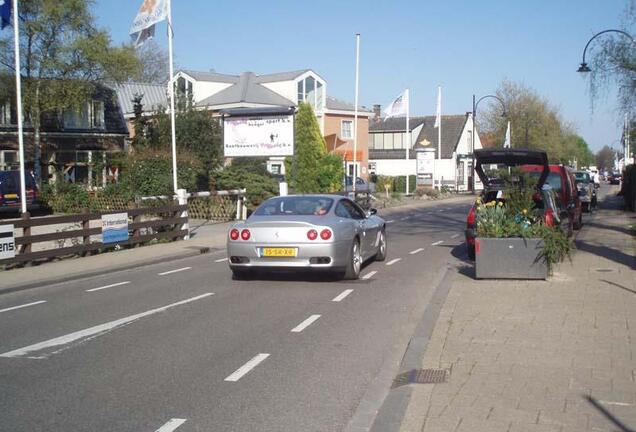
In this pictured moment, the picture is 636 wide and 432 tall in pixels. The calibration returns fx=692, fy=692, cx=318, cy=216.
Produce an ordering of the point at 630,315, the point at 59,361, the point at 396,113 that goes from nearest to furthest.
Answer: the point at 59,361 → the point at 630,315 → the point at 396,113

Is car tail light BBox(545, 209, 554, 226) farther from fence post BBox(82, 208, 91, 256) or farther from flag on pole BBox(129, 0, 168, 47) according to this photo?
flag on pole BBox(129, 0, 168, 47)

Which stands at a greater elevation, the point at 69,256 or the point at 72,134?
the point at 72,134

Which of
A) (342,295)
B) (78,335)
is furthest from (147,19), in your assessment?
(78,335)

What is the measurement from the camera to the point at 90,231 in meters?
15.7

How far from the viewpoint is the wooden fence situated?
14.1 meters

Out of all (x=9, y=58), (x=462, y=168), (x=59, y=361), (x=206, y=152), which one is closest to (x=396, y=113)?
(x=206, y=152)

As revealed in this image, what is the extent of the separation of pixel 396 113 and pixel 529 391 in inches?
1547

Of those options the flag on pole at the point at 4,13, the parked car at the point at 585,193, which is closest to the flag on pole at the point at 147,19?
the flag on pole at the point at 4,13

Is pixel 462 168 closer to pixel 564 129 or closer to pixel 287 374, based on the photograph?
pixel 564 129

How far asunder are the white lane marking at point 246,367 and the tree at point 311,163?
88.2 feet

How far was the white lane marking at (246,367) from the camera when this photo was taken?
6259 mm

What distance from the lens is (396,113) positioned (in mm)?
43906

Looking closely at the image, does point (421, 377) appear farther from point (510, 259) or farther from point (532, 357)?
point (510, 259)

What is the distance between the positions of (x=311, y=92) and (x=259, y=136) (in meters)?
24.0
